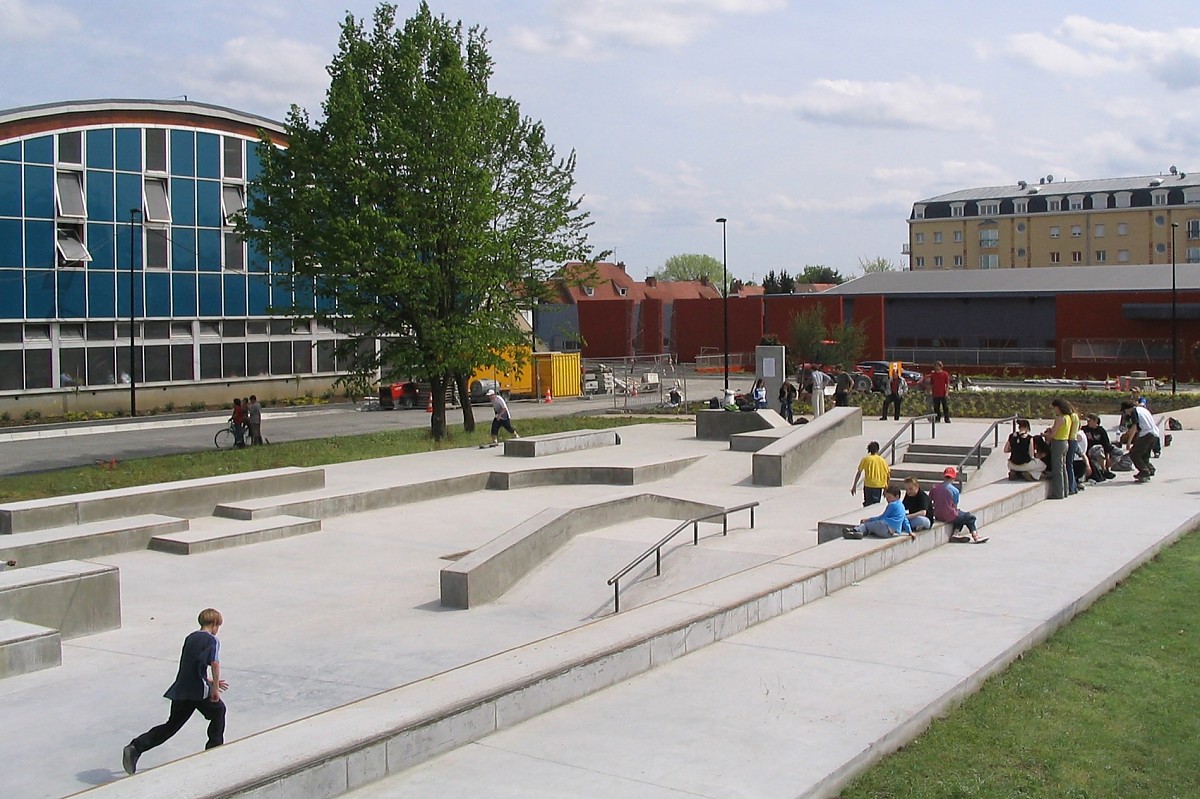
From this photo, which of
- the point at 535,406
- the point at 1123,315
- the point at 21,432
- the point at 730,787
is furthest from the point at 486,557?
the point at 1123,315

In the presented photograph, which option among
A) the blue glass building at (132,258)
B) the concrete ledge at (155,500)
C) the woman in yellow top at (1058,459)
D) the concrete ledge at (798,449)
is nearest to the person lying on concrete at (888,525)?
the woman in yellow top at (1058,459)

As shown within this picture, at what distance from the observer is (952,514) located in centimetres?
1474

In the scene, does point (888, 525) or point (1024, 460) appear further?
point (1024, 460)

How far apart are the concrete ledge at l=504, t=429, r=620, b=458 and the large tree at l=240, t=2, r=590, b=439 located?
332 cm

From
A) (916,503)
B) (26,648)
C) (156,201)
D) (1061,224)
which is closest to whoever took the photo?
(26,648)

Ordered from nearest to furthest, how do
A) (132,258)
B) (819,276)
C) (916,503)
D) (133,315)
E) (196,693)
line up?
(196,693) → (916,503) → (132,258) → (133,315) → (819,276)

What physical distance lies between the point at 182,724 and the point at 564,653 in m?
2.73

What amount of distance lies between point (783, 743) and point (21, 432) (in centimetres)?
3336

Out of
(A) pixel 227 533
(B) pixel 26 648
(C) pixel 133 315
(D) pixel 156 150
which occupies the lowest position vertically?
(B) pixel 26 648

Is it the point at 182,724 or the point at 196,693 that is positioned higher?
the point at 196,693

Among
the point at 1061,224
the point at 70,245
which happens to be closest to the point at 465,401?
the point at 70,245

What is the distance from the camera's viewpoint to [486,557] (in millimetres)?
13117

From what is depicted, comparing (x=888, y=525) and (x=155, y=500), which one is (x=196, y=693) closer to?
(x=888, y=525)

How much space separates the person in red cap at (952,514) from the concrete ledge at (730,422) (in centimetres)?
1256
